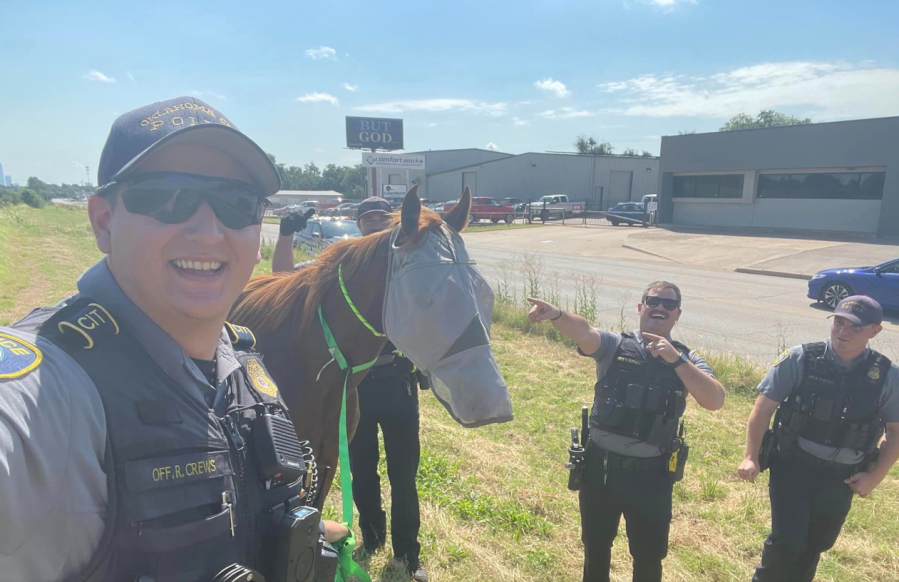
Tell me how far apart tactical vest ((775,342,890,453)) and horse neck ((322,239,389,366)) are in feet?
7.88

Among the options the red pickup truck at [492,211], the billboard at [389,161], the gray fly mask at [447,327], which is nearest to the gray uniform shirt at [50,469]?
the gray fly mask at [447,327]

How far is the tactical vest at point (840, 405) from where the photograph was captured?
2.72 m

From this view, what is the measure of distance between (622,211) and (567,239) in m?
9.60

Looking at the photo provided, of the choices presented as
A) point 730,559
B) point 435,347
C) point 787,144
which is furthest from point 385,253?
point 787,144

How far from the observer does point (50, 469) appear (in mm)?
783

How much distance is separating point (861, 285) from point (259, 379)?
13719 mm

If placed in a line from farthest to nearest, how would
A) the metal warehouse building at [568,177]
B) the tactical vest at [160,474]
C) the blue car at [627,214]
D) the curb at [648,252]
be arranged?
the metal warehouse building at [568,177], the blue car at [627,214], the curb at [648,252], the tactical vest at [160,474]

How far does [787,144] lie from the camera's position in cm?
2755

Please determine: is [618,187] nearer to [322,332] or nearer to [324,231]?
[324,231]

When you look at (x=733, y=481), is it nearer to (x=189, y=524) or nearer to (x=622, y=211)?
(x=189, y=524)

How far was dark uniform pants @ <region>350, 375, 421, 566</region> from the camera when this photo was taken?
312 cm

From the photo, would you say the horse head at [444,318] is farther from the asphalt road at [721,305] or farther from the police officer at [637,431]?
the asphalt road at [721,305]

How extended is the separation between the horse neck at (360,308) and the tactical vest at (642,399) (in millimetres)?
1291

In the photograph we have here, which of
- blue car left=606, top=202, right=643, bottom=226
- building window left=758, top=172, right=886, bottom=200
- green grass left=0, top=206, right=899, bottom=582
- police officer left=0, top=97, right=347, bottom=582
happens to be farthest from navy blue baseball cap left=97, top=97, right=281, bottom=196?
blue car left=606, top=202, right=643, bottom=226
